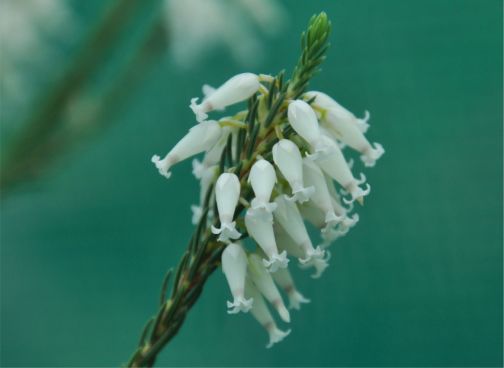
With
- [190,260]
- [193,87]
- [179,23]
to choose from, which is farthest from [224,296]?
[190,260]

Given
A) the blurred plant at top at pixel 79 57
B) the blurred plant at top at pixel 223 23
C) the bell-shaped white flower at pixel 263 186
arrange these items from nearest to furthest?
the bell-shaped white flower at pixel 263 186 < the blurred plant at top at pixel 79 57 < the blurred plant at top at pixel 223 23

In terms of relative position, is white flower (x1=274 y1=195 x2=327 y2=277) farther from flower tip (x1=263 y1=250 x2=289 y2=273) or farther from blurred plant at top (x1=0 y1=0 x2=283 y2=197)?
blurred plant at top (x1=0 y1=0 x2=283 y2=197)

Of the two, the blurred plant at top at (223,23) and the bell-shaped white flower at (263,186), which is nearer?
the bell-shaped white flower at (263,186)

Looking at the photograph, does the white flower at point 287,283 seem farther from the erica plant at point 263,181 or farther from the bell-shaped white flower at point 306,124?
the bell-shaped white flower at point 306,124

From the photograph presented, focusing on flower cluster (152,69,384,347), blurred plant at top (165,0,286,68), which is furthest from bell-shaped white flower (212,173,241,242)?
blurred plant at top (165,0,286,68)

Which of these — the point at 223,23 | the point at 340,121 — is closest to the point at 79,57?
the point at 223,23

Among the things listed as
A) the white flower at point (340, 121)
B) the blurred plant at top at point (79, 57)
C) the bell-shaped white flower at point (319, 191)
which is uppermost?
the blurred plant at top at point (79, 57)

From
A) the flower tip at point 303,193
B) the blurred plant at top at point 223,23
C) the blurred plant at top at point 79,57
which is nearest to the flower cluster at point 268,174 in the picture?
the flower tip at point 303,193

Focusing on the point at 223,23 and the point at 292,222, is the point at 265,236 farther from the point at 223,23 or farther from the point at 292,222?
the point at 223,23
